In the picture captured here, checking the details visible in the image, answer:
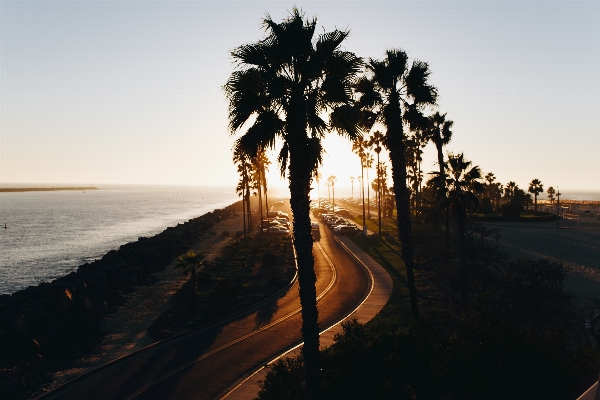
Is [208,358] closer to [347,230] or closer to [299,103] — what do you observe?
[299,103]

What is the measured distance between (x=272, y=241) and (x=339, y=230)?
10.9 metres

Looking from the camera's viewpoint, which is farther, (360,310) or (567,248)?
(567,248)

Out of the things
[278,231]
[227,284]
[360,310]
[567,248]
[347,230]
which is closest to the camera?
[360,310]

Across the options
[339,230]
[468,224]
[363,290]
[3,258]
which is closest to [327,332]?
[363,290]

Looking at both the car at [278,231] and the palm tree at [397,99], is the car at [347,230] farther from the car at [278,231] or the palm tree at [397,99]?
the palm tree at [397,99]

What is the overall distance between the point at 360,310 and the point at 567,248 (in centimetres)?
3294

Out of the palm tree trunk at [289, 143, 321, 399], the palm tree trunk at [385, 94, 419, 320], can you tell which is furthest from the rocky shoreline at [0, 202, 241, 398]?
the palm tree trunk at [385, 94, 419, 320]

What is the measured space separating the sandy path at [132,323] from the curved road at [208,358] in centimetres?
100

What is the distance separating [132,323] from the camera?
25.1 metres

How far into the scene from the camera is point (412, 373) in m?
11.9

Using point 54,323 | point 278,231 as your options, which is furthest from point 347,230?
point 54,323

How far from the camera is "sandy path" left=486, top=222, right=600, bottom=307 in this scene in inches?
1226

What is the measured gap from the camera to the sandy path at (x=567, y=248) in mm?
31141

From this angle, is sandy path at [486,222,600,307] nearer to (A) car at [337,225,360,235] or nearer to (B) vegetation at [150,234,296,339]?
(A) car at [337,225,360,235]
